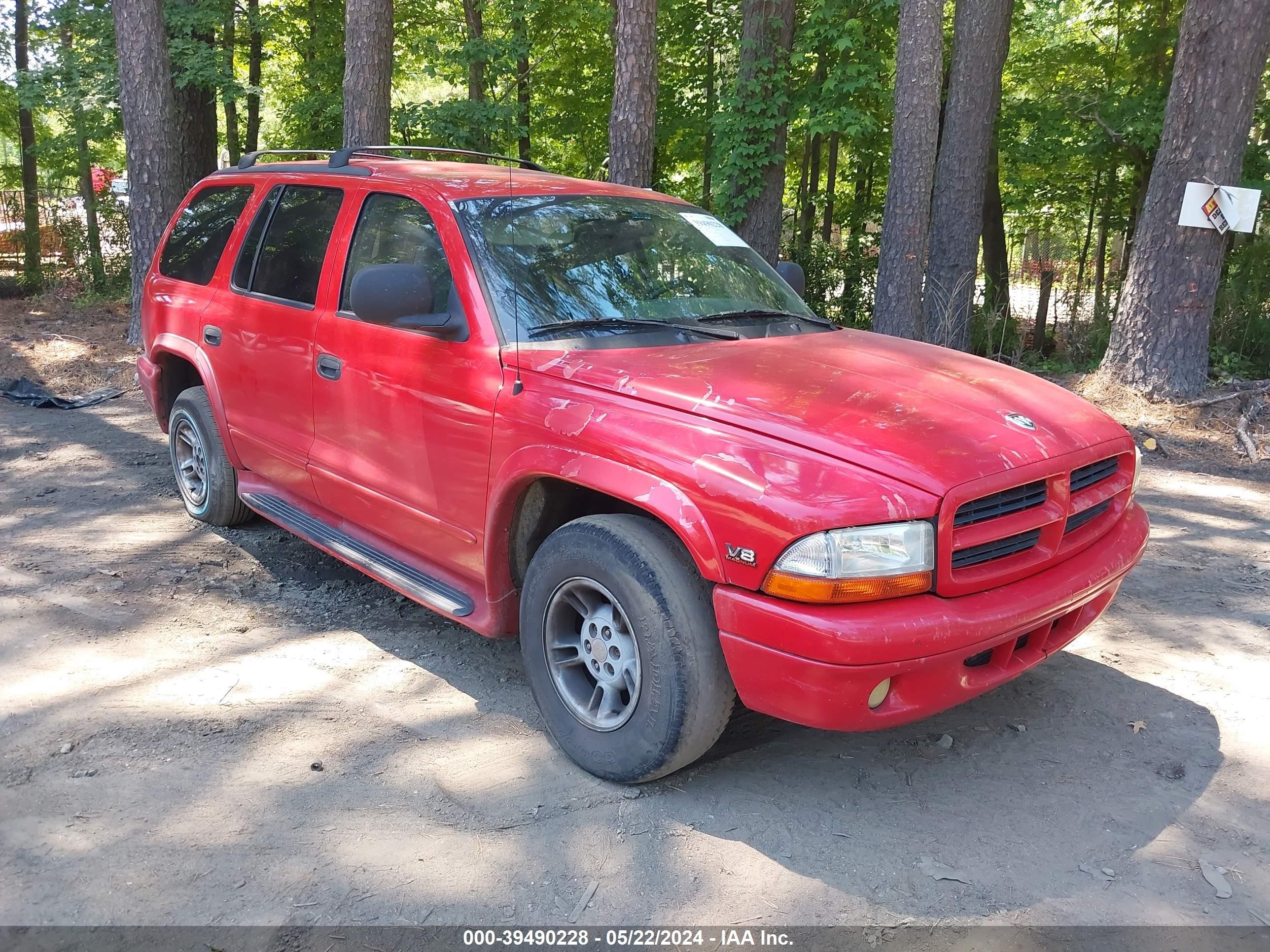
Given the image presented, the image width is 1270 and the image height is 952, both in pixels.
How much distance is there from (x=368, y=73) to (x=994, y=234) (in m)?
11.0

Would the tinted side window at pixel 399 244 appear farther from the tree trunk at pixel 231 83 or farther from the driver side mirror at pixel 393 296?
the tree trunk at pixel 231 83

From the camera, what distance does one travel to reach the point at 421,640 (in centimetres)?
430

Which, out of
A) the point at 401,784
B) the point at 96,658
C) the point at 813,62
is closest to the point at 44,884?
the point at 401,784

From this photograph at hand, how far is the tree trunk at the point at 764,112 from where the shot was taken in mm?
12023

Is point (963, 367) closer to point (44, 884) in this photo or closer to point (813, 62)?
point (44, 884)

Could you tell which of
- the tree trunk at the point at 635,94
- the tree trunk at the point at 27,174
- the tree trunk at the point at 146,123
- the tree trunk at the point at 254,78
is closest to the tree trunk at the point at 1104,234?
the tree trunk at the point at 635,94

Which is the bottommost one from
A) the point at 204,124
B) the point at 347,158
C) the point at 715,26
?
the point at 347,158

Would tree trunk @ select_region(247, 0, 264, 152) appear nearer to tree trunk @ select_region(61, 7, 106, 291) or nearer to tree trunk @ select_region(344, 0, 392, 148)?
tree trunk @ select_region(61, 7, 106, 291)

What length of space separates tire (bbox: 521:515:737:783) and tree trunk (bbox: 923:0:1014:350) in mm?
9163

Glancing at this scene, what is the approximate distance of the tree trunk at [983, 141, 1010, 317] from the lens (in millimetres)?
15055

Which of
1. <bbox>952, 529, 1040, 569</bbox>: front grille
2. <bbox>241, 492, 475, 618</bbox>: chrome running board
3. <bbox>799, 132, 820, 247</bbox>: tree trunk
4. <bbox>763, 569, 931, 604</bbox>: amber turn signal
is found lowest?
<bbox>241, 492, 475, 618</bbox>: chrome running board

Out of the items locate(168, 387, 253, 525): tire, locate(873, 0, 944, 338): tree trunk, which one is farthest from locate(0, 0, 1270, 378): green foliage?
locate(168, 387, 253, 525): tire

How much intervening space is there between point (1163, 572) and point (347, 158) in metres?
4.76

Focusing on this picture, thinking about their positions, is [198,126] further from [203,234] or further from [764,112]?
[203,234]
